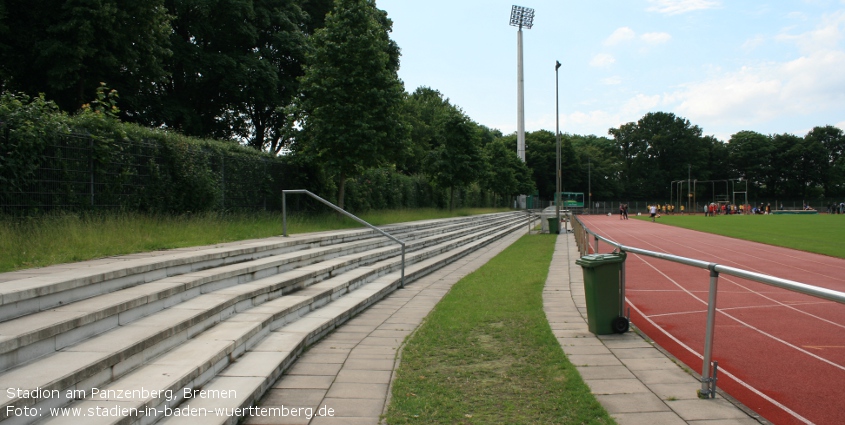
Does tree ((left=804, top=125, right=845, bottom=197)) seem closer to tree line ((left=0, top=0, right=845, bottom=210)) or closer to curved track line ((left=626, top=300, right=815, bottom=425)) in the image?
tree line ((left=0, top=0, right=845, bottom=210))

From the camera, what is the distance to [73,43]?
1845cm

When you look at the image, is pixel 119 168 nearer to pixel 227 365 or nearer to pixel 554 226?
pixel 227 365

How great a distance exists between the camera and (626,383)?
4785mm

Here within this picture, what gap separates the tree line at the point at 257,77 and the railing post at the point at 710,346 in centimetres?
1111

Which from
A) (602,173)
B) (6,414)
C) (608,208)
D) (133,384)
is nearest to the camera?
(6,414)

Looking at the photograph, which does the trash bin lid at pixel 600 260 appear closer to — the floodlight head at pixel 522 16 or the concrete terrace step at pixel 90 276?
the concrete terrace step at pixel 90 276

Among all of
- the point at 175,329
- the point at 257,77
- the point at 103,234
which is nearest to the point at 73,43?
the point at 257,77

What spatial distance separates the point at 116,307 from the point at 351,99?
14.2 metres

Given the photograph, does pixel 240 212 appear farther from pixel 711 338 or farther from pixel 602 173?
pixel 602 173

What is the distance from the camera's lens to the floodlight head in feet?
272

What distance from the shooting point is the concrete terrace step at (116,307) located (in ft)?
11.5

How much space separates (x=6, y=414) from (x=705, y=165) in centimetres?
11337

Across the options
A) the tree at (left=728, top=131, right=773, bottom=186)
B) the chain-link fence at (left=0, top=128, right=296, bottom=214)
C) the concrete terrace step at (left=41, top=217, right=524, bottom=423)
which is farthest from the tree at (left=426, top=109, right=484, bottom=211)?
the tree at (left=728, top=131, right=773, bottom=186)

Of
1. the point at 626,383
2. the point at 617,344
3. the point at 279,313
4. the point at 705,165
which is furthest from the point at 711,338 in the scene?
the point at 705,165
